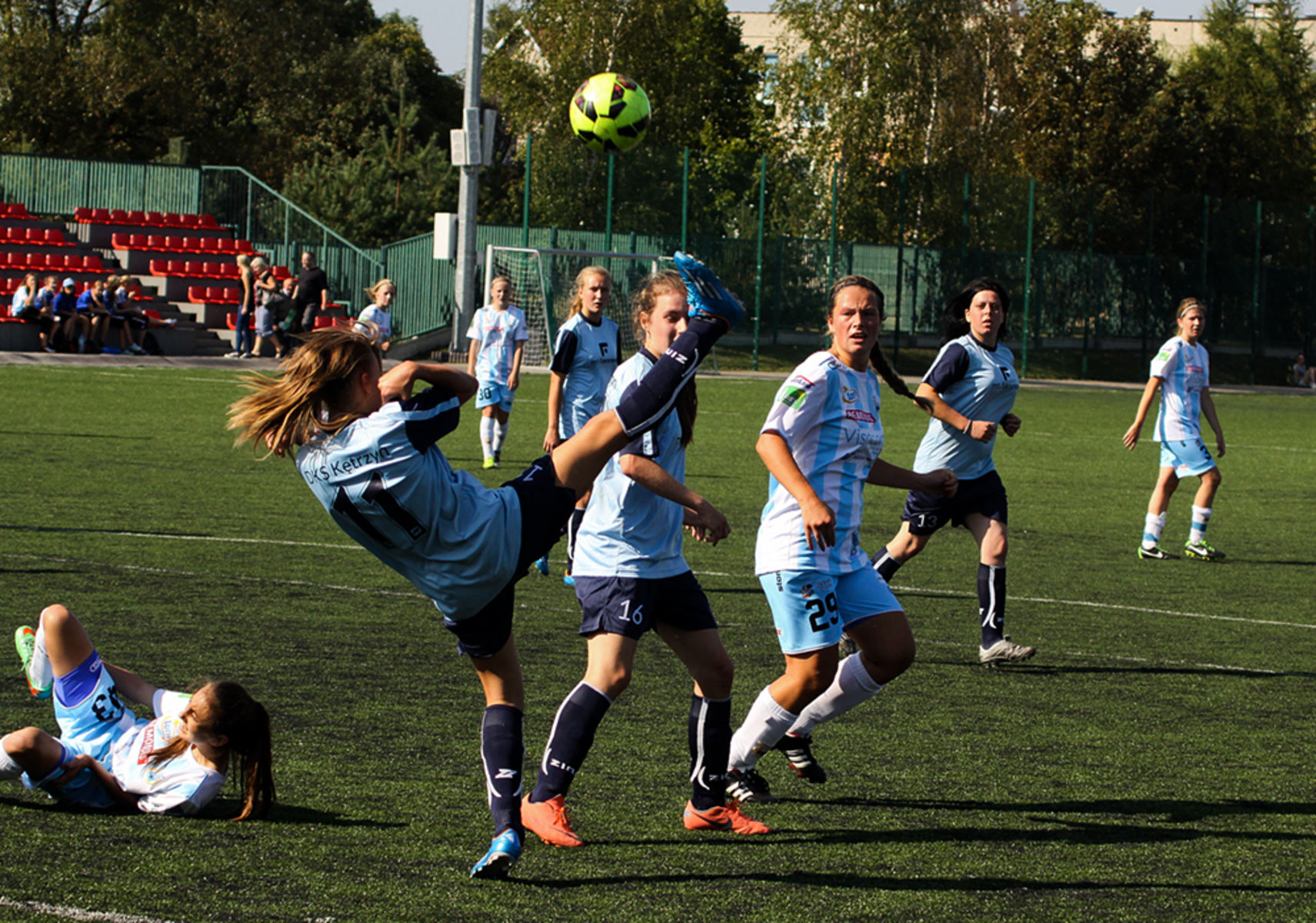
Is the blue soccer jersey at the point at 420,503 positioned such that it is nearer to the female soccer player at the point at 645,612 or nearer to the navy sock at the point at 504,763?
the navy sock at the point at 504,763

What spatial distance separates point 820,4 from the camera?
4756 centimetres

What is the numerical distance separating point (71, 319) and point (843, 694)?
27787 mm

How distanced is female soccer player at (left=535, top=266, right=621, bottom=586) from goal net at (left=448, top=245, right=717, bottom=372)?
19848mm

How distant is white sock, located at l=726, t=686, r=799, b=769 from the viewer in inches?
199

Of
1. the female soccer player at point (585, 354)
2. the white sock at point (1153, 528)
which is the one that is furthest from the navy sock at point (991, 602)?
the white sock at point (1153, 528)

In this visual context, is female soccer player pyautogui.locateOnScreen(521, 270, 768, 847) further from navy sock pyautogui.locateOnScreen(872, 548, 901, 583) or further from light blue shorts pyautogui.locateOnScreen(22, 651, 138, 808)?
navy sock pyautogui.locateOnScreen(872, 548, 901, 583)

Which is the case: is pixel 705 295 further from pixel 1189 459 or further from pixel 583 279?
pixel 1189 459

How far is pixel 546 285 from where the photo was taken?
33.0 meters

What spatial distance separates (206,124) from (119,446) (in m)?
43.3

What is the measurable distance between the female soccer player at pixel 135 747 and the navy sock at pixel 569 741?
0.90 metres

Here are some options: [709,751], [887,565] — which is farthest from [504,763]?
[887,565]

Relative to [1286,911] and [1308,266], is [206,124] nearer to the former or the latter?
[1308,266]

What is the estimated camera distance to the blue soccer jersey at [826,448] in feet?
16.6

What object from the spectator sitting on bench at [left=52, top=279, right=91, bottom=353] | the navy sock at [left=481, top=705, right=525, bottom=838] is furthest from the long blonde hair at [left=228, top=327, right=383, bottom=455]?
the spectator sitting on bench at [left=52, top=279, right=91, bottom=353]
